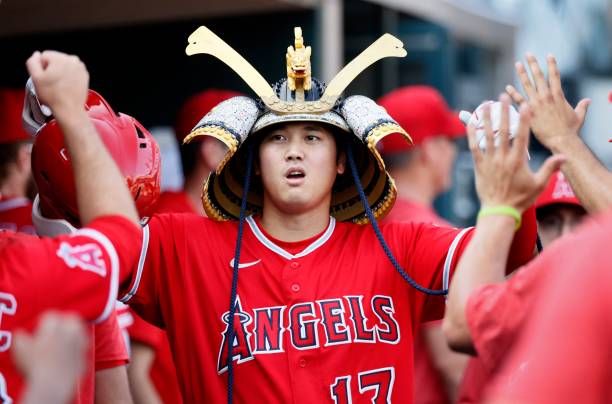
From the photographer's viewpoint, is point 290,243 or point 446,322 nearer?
point 446,322

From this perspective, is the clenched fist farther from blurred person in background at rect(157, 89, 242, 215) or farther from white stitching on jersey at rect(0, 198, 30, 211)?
blurred person in background at rect(157, 89, 242, 215)

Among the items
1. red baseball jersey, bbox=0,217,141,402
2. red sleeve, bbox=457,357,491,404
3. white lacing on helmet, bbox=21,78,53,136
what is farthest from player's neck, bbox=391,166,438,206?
red baseball jersey, bbox=0,217,141,402

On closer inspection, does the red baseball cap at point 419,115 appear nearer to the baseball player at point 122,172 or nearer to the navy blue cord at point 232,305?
the navy blue cord at point 232,305

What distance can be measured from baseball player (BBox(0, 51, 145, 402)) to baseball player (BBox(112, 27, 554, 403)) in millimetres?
897

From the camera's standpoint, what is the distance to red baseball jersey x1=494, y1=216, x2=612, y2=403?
5.56 ft

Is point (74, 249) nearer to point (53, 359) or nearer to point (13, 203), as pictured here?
point (53, 359)

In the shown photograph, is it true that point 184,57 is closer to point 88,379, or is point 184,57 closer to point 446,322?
point 88,379

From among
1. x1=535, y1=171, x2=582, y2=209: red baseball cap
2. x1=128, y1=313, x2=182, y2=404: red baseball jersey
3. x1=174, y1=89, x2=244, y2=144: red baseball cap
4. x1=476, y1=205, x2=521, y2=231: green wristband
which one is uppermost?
x1=174, y1=89, x2=244, y2=144: red baseball cap

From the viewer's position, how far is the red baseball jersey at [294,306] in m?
3.38

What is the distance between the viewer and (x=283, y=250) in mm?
3607

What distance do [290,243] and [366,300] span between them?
0.32 m

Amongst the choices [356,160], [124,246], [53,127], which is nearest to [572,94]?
[356,160]

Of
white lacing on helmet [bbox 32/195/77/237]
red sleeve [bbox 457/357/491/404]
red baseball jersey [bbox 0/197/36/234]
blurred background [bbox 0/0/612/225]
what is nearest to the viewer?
white lacing on helmet [bbox 32/195/77/237]

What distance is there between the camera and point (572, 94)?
10.6 m
